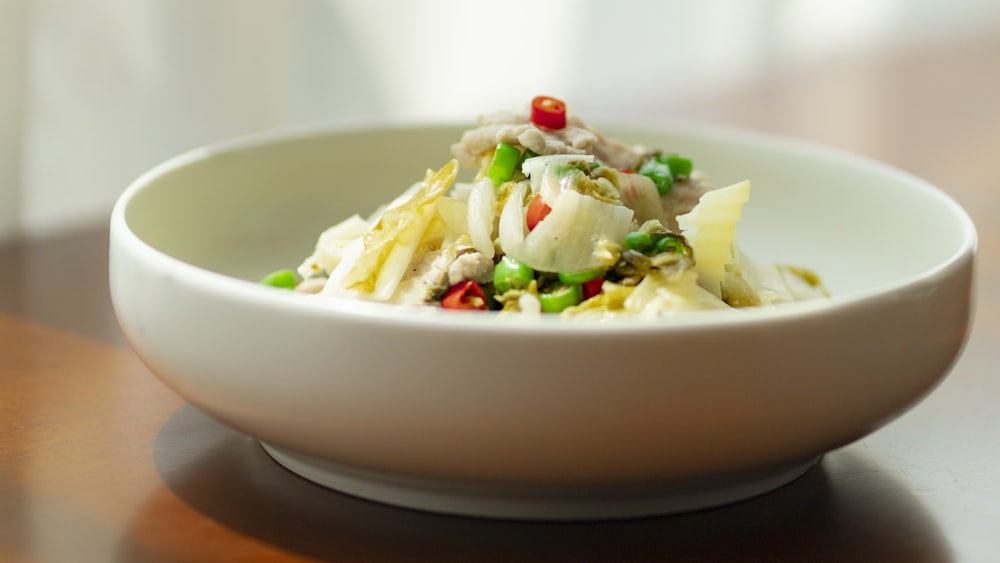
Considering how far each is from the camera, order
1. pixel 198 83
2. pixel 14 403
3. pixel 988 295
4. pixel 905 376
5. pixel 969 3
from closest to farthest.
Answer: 1. pixel 905 376
2. pixel 14 403
3. pixel 988 295
4. pixel 198 83
5. pixel 969 3

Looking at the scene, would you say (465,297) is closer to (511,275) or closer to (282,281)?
(511,275)

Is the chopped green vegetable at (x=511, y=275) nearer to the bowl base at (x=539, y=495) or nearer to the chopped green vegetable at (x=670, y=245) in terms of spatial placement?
the chopped green vegetable at (x=670, y=245)

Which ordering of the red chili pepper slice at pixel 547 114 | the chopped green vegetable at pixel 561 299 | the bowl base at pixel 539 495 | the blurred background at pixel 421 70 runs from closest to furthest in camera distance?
1. the bowl base at pixel 539 495
2. the chopped green vegetable at pixel 561 299
3. the red chili pepper slice at pixel 547 114
4. the blurred background at pixel 421 70

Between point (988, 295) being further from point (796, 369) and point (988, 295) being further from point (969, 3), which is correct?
point (969, 3)

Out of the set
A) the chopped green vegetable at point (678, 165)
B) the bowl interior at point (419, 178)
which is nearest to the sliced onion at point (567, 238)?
the chopped green vegetable at point (678, 165)

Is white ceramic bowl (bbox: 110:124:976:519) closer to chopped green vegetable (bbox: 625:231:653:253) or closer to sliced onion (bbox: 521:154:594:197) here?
chopped green vegetable (bbox: 625:231:653:253)

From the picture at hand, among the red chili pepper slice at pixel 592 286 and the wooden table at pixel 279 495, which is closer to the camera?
the wooden table at pixel 279 495

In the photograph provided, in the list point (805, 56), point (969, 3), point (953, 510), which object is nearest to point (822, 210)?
point (953, 510)

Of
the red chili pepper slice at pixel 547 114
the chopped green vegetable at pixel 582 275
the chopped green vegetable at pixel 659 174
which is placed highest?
the red chili pepper slice at pixel 547 114

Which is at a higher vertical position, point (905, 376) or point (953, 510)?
point (905, 376)
